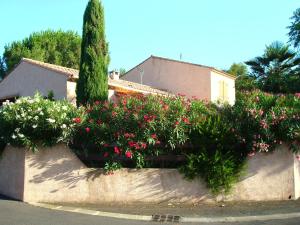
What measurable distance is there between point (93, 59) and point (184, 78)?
756 inches

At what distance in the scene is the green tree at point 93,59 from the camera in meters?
14.1

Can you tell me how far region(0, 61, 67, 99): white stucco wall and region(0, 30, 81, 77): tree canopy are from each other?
1460cm

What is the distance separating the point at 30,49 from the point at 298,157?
120ft

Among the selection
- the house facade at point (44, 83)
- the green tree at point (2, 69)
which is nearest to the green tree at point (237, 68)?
the green tree at point (2, 69)

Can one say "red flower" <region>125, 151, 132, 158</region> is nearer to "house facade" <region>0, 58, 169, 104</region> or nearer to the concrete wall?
"house facade" <region>0, 58, 169, 104</region>

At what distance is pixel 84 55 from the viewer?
1452 cm

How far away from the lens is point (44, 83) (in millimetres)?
24094

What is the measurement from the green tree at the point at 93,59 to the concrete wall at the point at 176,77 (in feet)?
57.3

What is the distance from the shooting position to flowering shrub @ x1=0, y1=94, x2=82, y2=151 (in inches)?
427

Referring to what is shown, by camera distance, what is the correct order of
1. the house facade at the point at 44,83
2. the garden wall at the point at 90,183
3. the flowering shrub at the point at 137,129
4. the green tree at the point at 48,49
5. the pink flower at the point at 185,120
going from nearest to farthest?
the flowering shrub at the point at 137,129, the garden wall at the point at 90,183, the pink flower at the point at 185,120, the house facade at the point at 44,83, the green tree at the point at 48,49

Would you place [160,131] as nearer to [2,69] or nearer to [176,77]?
[176,77]

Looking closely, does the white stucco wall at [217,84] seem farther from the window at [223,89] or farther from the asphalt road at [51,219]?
the asphalt road at [51,219]

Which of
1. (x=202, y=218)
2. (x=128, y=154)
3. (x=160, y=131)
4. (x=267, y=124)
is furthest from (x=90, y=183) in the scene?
(x=267, y=124)

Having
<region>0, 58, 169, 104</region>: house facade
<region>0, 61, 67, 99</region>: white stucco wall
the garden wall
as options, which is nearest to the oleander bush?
the garden wall
